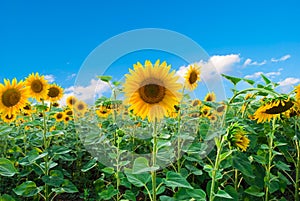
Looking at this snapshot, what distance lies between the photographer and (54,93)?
4270mm

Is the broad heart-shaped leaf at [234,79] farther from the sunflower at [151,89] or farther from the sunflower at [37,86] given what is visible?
the sunflower at [37,86]

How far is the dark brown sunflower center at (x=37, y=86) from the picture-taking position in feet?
11.8

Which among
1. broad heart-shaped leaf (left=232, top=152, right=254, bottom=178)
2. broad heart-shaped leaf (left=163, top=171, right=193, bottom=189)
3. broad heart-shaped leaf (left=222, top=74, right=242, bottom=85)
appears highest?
broad heart-shaped leaf (left=222, top=74, right=242, bottom=85)

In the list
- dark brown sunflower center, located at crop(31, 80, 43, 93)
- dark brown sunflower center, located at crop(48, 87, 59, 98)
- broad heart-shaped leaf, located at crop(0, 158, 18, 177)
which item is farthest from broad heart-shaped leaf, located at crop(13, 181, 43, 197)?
dark brown sunflower center, located at crop(48, 87, 59, 98)

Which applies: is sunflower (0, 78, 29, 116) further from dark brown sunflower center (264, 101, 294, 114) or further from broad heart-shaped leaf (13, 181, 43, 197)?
dark brown sunflower center (264, 101, 294, 114)

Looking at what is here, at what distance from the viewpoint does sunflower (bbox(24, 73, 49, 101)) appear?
11.7 feet

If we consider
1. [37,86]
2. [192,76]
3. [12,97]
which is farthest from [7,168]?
[192,76]

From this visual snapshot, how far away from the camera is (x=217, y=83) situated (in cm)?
291

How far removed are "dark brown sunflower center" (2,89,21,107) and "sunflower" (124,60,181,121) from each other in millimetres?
1435

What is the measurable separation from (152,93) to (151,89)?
2 centimetres

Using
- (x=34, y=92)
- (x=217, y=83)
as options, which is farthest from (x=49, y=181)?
(x=217, y=83)

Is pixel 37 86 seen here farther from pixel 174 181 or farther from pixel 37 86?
pixel 174 181

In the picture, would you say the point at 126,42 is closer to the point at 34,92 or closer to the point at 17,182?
the point at 34,92

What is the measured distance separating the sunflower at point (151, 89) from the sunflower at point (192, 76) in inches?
44.8
